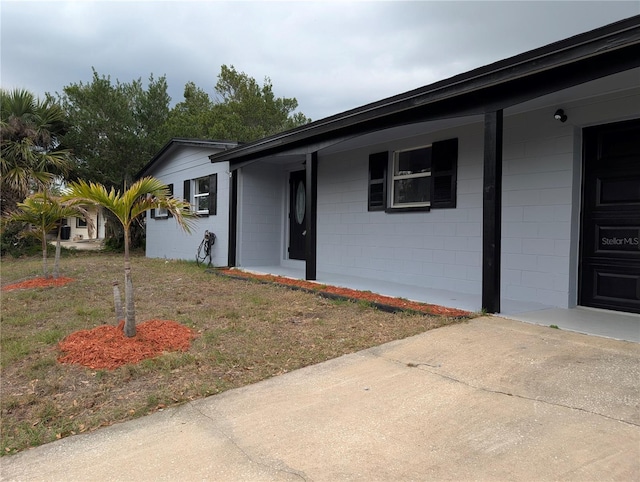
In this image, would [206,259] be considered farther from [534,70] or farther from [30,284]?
[534,70]

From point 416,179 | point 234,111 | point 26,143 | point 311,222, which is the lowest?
point 311,222

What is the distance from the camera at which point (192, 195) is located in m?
13.0

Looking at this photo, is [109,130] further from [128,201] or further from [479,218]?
[479,218]

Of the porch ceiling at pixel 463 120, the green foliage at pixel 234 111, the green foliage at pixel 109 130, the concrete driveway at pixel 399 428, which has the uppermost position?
the green foliage at pixel 234 111

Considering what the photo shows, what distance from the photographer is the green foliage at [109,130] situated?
17.4m

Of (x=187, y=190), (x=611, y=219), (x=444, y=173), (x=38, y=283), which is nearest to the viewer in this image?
(x=611, y=219)

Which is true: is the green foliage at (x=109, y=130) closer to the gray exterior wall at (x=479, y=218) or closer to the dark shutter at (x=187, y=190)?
the dark shutter at (x=187, y=190)

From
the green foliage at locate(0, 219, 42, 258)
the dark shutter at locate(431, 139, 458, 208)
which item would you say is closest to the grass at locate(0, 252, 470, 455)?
the dark shutter at locate(431, 139, 458, 208)

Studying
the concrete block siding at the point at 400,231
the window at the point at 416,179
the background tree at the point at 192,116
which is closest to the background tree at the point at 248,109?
the background tree at the point at 192,116

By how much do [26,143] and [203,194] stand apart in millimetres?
7210

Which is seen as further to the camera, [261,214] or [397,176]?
[261,214]

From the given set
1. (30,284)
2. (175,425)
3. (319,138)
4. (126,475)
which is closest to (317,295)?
(319,138)

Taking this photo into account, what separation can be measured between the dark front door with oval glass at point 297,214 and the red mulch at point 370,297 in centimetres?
207

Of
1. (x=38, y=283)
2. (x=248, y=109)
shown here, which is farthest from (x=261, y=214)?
(x=248, y=109)
